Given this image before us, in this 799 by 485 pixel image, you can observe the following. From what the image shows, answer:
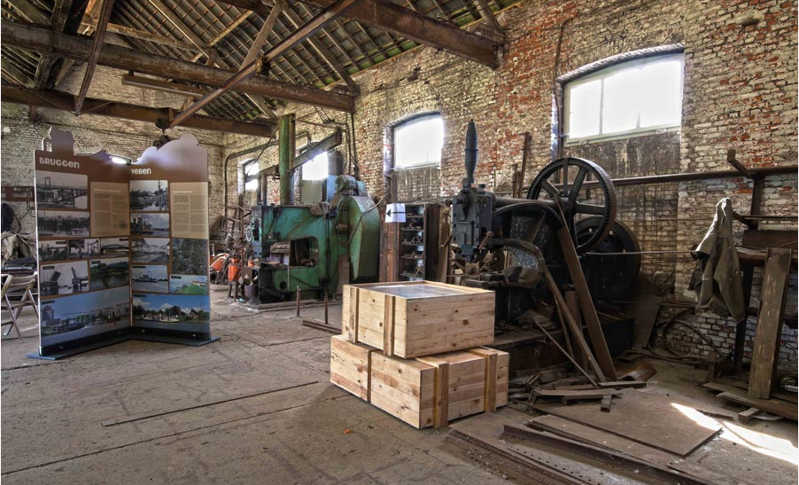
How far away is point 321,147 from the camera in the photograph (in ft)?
36.5

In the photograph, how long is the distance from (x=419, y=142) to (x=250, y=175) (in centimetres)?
836

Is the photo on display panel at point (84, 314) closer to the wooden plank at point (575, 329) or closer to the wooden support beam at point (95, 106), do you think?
the wooden plank at point (575, 329)

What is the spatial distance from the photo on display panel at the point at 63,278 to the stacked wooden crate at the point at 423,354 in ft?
11.0

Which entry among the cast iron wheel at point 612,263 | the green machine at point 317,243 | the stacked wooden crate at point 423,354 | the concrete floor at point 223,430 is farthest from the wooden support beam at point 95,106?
the cast iron wheel at point 612,263

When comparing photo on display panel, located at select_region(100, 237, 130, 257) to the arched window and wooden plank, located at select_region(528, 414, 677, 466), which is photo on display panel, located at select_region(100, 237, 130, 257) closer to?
wooden plank, located at select_region(528, 414, 677, 466)

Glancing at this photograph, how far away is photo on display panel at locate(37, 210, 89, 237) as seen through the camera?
502 centimetres

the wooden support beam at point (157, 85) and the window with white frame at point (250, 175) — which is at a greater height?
the wooden support beam at point (157, 85)

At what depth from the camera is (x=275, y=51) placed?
7.07 metres

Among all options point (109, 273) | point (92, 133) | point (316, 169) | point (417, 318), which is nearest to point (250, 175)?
point (316, 169)

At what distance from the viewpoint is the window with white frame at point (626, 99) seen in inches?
226

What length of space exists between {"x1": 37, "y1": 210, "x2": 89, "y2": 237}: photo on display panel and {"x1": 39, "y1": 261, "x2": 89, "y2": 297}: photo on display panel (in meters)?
0.34

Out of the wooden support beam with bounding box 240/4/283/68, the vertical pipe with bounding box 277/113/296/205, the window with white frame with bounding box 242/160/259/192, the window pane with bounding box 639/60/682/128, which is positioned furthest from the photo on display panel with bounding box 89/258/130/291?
the window with white frame with bounding box 242/160/259/192

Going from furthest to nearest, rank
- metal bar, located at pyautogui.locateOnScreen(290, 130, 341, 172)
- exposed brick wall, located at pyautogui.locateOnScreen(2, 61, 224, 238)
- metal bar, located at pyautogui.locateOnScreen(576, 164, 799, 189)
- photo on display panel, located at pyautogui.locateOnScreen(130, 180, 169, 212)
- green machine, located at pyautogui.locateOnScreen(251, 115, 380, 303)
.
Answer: exposed brick wall, located at pyautogui.locateOnScreen(2, 61, 224, 238)
metal bar, located at pyautogui.locateOnScreen(290, 130, 341, 172)
green machine, located at pyautogui.locateOnScreen(251, 115, 380, 303)
photo on display panel, located at pyautogui.locateOnScreen(130, 180, 169, 212)
metal bar, located at pyautogui.locateOnScreen(576, 164, 799, 189)

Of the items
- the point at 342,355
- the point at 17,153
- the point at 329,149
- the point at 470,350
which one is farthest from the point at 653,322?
the point at 17,153
